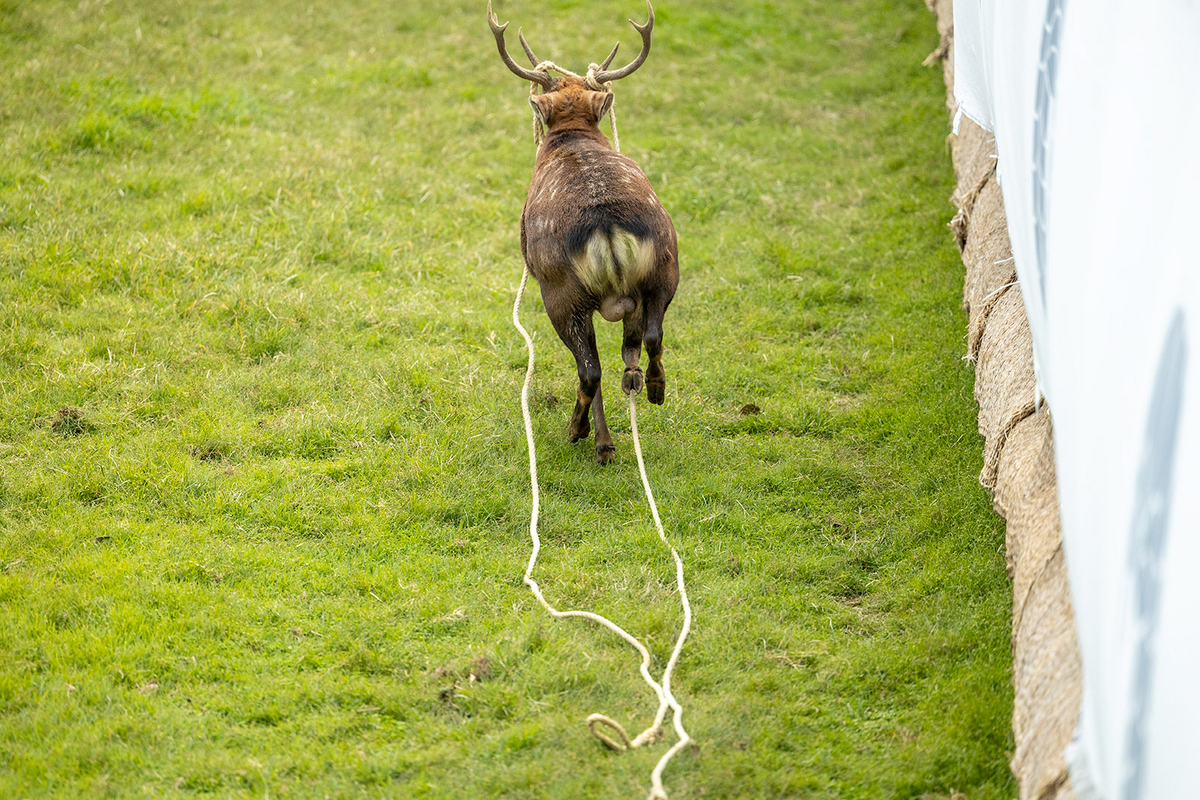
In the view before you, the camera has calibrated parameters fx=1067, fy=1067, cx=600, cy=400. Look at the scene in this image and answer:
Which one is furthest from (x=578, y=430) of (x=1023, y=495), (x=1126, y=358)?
(x=1126, y=358)

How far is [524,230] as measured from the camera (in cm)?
558

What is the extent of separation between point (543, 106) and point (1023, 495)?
10.8 ft

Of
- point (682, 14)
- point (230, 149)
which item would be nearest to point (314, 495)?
point (230, 149)

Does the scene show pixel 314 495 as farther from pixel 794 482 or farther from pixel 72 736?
pixel 794 482

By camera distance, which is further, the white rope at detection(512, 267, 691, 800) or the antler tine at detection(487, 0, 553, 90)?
the antler tine at detection(487, 0, 553, 90)

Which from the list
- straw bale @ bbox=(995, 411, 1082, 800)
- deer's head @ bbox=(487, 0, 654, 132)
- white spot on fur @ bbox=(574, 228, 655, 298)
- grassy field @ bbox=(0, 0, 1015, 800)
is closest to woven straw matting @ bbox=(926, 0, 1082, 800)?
straw bale @ bbox=(995, 411, 1082, 800)

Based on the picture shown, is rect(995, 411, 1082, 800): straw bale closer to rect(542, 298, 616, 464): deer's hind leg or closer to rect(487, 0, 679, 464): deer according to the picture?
rect(487, 0, 679, 464): deer

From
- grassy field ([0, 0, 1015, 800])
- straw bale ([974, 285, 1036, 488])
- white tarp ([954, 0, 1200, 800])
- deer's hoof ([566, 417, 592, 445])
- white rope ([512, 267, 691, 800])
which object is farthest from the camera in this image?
deer's hoof ([566, 417, 592, 445])

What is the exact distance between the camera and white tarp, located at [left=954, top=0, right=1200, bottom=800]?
2.46 meters

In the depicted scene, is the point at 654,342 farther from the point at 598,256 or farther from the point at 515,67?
the point at 515,67

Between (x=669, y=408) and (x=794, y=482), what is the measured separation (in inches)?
37.4

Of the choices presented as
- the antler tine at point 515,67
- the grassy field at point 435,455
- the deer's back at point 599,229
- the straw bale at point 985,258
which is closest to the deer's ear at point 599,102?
the antler tine at point 515,67

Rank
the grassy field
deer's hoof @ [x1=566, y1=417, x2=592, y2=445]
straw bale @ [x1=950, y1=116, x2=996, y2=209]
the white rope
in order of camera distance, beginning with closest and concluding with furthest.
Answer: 1. the white rope
2. the grassy field
3. deer's hoof @ [x1=566, y1=417, x2=592, y2=445]
4. straw bale @ [x1=950, y1=116, x2=996, y2=209]

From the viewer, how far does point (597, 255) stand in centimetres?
490
